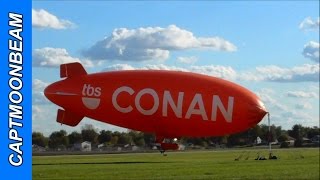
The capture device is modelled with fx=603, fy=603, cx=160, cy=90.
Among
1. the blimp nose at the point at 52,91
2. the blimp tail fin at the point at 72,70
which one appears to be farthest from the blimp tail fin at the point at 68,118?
the blimp tail fin at the point at 72,70

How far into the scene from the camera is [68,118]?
14.2 metres

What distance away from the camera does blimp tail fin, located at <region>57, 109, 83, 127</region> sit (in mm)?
14156

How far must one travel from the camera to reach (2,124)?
22.6 ft

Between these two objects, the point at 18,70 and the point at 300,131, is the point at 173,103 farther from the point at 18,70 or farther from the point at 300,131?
the point at 300,131

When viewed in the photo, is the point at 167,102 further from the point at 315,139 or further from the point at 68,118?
the point at 315,139

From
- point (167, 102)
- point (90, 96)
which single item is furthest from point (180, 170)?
point (167, 102)

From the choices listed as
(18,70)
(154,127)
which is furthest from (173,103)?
(18,70)

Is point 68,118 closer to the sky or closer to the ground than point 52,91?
closer to the ground

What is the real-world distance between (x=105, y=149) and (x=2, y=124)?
15857 centimetres

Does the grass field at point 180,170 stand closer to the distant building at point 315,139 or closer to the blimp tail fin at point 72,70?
the blimp tail fin at point 72,70

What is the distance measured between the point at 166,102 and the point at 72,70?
3.56 meters

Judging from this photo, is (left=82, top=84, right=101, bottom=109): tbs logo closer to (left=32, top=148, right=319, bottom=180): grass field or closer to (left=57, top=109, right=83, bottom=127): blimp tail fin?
(left=57, top=109, right=83, bottom=127): blimp tail fin

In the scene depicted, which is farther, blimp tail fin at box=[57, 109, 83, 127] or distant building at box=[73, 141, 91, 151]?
distant building at box=[73, 141, 91, 151]

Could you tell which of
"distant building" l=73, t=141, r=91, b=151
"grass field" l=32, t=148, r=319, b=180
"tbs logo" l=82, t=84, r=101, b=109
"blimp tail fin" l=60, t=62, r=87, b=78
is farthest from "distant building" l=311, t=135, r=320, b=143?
"tbs logo" l=82, t=84, r=101, b=109
